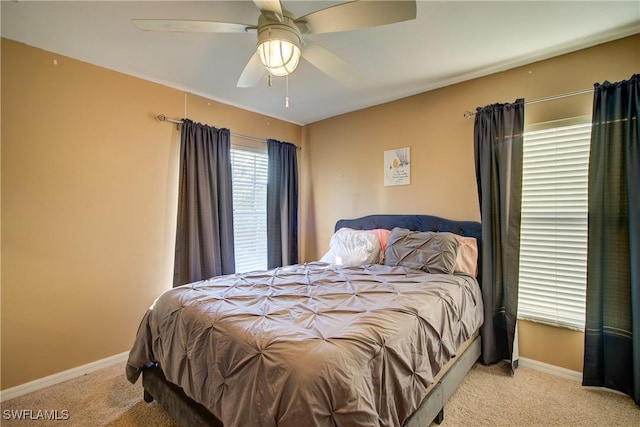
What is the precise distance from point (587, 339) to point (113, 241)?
3.85 meters

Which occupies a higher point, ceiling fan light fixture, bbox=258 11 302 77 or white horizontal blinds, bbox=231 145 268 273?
ceiling fan light fixture, bbox=258 11 302 77

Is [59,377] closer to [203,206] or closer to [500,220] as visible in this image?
[203,206]

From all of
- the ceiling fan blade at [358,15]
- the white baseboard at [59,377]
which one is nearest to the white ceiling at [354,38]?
the ceiling fan blade at [358,15]

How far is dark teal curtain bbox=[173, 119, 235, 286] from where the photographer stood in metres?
2.91

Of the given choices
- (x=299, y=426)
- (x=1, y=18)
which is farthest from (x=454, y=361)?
(x=1, y=18)

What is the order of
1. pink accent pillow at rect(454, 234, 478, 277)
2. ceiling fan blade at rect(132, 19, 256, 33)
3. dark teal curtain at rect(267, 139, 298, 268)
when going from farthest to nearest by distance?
dark teal curtain at rect(267, 139, 298, 268)
pink accent pillow at rect(454, 234, 478, 277)
ceiling fan blade at rect(132, 19, 256, 33)

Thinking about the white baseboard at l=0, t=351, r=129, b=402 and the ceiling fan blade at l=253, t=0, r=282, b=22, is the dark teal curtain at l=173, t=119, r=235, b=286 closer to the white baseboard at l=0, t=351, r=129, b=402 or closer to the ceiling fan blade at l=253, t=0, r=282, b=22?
the white baseboard at l=0, t=351, r=129, b=402

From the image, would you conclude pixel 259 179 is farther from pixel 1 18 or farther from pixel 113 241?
pixel 1 18

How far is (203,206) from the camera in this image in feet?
9.82

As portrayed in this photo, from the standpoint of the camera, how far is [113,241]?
2576 mm

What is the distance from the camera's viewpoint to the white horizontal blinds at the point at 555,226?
2266mm
